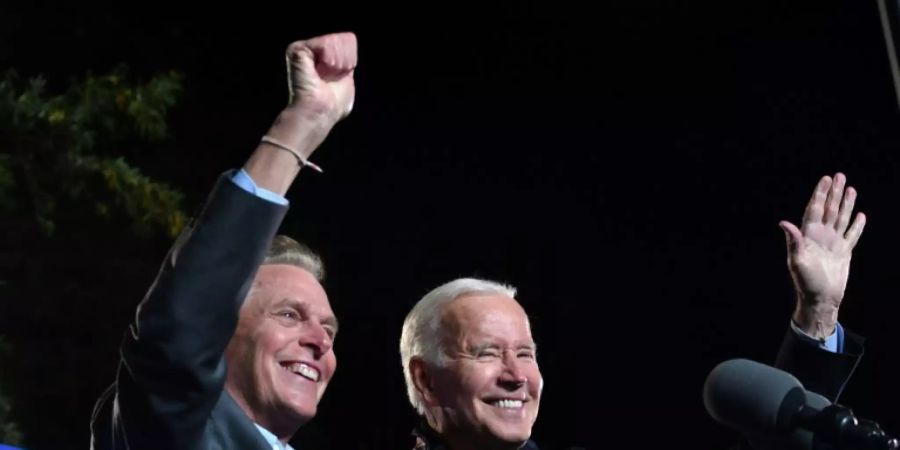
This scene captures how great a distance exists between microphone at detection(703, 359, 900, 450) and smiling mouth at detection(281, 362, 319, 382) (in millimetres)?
1050

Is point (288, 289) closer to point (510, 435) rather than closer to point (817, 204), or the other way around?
point (510, 435)

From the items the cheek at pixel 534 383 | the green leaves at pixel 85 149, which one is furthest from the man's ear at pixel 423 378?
the green leaves at pixel 85 149

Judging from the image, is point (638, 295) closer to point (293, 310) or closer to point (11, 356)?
point (11, 356)

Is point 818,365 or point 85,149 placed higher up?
point 818,365

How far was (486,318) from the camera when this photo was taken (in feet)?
14.3

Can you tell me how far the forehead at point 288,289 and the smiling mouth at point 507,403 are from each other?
64 cm

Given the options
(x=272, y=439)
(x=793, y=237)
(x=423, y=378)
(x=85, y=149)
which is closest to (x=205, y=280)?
(x=272, y=439)

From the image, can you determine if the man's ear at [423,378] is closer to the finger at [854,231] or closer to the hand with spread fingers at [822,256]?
the hand with spread fingers at [822,256]

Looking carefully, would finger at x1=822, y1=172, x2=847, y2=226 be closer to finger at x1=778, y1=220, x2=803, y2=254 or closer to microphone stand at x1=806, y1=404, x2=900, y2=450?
finger at x1=778, y1=220, x2=803, y2=254

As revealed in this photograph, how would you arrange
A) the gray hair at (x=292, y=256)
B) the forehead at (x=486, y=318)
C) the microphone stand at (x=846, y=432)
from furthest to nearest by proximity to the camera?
1. the forehead at (x=486, y=318)
2. the gray hair at (x=292, y=256)
3. the microphone stand at (x=846, y=432)

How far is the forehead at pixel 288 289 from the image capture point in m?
3.73

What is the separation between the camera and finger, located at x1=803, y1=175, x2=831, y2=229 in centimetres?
418

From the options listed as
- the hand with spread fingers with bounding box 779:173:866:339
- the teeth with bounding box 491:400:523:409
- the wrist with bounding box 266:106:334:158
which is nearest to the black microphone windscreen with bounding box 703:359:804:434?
the wrist with bounding box 266:106:334:158

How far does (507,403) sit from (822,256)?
867 mm
